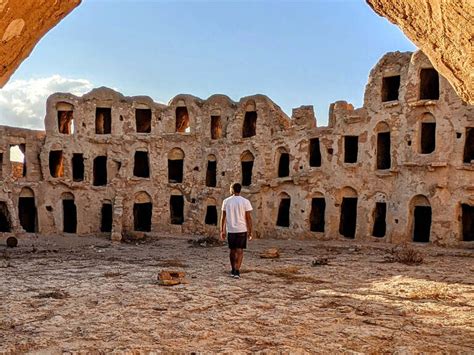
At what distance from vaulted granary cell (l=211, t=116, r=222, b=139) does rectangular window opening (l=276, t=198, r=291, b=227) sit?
5.52 m

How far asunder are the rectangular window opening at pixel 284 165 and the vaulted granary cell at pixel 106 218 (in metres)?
9.54

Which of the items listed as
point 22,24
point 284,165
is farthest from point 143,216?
point 22,24

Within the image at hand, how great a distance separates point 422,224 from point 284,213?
22.2ft

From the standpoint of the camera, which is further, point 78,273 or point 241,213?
point 78,273

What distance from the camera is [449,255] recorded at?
1623 cm

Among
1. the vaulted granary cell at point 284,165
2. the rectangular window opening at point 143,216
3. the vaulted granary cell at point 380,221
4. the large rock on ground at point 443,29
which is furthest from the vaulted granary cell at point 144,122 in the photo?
the large rock on ground at point 443,29

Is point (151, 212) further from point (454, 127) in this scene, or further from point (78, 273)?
point (454, 127)

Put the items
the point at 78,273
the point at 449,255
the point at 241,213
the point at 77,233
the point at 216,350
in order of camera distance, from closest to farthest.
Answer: the point at 216,350 → the point at 241,213 → the point at 78,273 → the point at 449,255 → the point at 77,233

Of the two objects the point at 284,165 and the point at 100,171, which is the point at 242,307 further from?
the point at 100,171

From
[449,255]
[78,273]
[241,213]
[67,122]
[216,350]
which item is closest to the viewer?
[216,350]

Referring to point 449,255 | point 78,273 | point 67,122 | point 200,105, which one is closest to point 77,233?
point 67,122

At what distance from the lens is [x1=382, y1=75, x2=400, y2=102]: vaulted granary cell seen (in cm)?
2077

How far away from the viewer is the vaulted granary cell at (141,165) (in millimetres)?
27828

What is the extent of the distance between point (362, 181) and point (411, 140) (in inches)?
107
